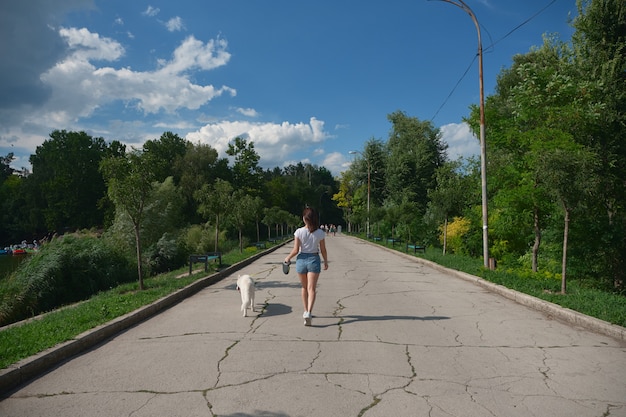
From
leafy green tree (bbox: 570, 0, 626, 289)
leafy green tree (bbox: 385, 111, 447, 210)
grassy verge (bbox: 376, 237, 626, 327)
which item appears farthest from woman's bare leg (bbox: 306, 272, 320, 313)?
leafy green tree (bbox: 385, 111, 447, 210)

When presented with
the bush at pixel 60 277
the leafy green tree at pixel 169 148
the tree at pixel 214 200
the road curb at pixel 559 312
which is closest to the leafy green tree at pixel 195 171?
the leafy green tree at pixel 169 148

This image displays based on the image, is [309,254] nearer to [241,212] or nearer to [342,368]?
[342,368]

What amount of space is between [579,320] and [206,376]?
20.9 feet

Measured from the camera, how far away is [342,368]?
516cm

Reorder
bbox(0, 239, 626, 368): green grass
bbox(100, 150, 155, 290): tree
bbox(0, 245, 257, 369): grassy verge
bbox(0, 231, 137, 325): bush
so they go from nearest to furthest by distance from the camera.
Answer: bbox(0, 245, 257, 369): grassy verge < bbox(0, 239, 626, 368): green grass < bbox(100, 150, 155, 290): tree < bbox(0, 231, 137, 325): bush

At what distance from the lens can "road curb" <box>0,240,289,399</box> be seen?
15.8ft

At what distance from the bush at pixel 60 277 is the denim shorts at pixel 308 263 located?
29.9ft

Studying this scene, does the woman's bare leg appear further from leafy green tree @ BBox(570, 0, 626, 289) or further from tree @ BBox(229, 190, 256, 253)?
tree @ BBox(229, 190, 256, 253)

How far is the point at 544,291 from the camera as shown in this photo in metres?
10.5

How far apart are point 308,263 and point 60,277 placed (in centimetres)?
1169

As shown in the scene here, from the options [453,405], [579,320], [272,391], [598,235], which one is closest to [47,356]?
[272,391]

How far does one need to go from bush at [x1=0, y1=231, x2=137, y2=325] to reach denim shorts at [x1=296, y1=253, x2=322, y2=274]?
9125mm

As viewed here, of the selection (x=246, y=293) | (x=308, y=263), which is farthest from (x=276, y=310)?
(x=308, y=263)

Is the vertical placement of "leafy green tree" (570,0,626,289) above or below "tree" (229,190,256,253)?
above
